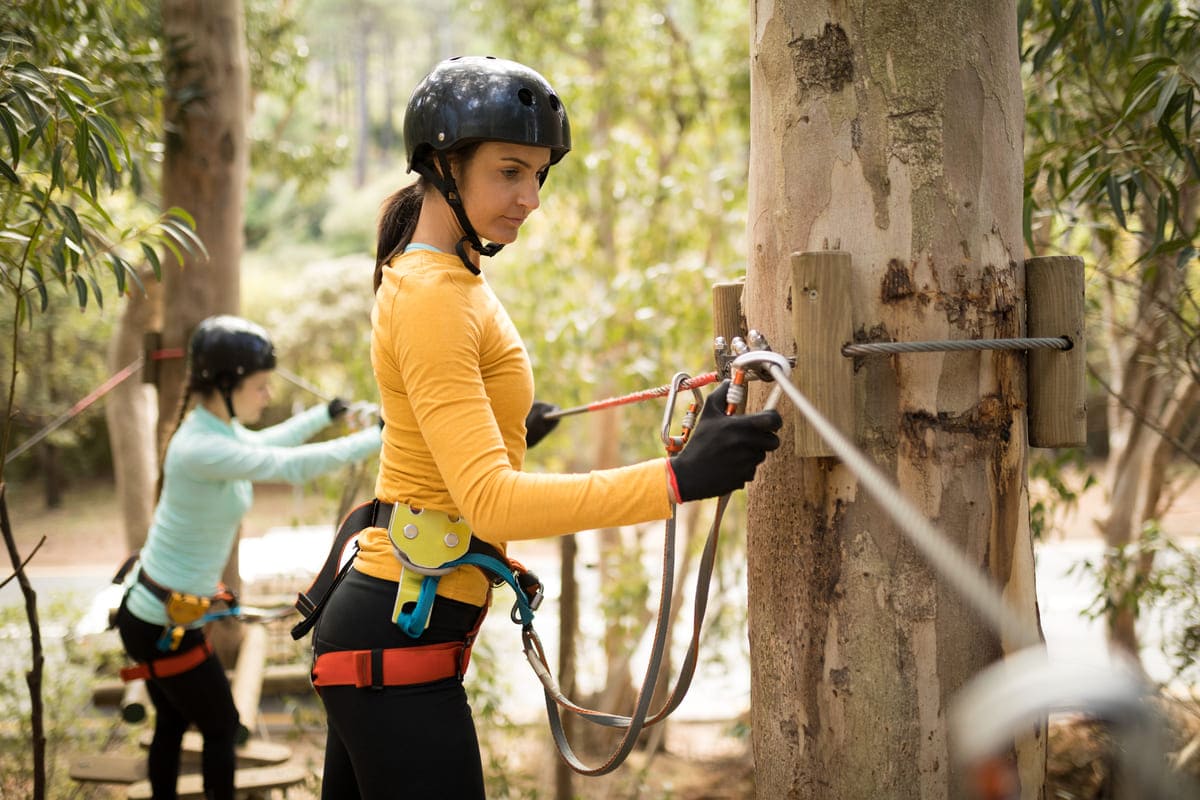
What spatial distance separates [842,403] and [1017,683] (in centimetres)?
68

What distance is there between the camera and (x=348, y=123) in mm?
36000

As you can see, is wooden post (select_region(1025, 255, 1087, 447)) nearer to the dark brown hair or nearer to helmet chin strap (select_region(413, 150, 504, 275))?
helmet chin strap (select_region(413, 150, 504, 275))

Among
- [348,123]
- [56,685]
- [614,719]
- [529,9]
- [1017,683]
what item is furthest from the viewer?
[348,123]

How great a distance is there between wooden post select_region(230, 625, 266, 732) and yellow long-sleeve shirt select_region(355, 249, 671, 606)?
266cm

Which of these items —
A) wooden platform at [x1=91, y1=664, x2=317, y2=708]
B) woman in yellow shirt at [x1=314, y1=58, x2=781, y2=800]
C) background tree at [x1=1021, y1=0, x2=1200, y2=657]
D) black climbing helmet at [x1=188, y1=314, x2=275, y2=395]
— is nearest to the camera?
woman in yellow shirt at [x1=314, y1=58, x2=781, y2=800]

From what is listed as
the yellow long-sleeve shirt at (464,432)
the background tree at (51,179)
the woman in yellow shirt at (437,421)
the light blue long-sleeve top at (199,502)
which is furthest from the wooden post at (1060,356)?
the light blue long-sleeve top at (199,502)

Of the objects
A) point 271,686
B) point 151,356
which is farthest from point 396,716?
point 271,686

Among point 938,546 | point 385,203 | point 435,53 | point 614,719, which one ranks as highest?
point 435,53

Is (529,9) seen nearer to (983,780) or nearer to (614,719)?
(614,719)

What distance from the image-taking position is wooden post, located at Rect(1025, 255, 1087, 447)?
1457mm

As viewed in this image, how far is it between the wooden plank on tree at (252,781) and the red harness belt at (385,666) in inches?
88.2

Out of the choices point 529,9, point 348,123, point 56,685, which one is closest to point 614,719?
point 56,685

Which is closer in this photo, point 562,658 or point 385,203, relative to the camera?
point 385,203

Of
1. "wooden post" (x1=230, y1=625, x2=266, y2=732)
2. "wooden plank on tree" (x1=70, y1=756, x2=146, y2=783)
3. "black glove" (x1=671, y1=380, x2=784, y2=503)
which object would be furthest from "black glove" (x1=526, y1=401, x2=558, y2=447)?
"wooden plank on tree" (x1=70, y1=756, x2=146, y2=783)
